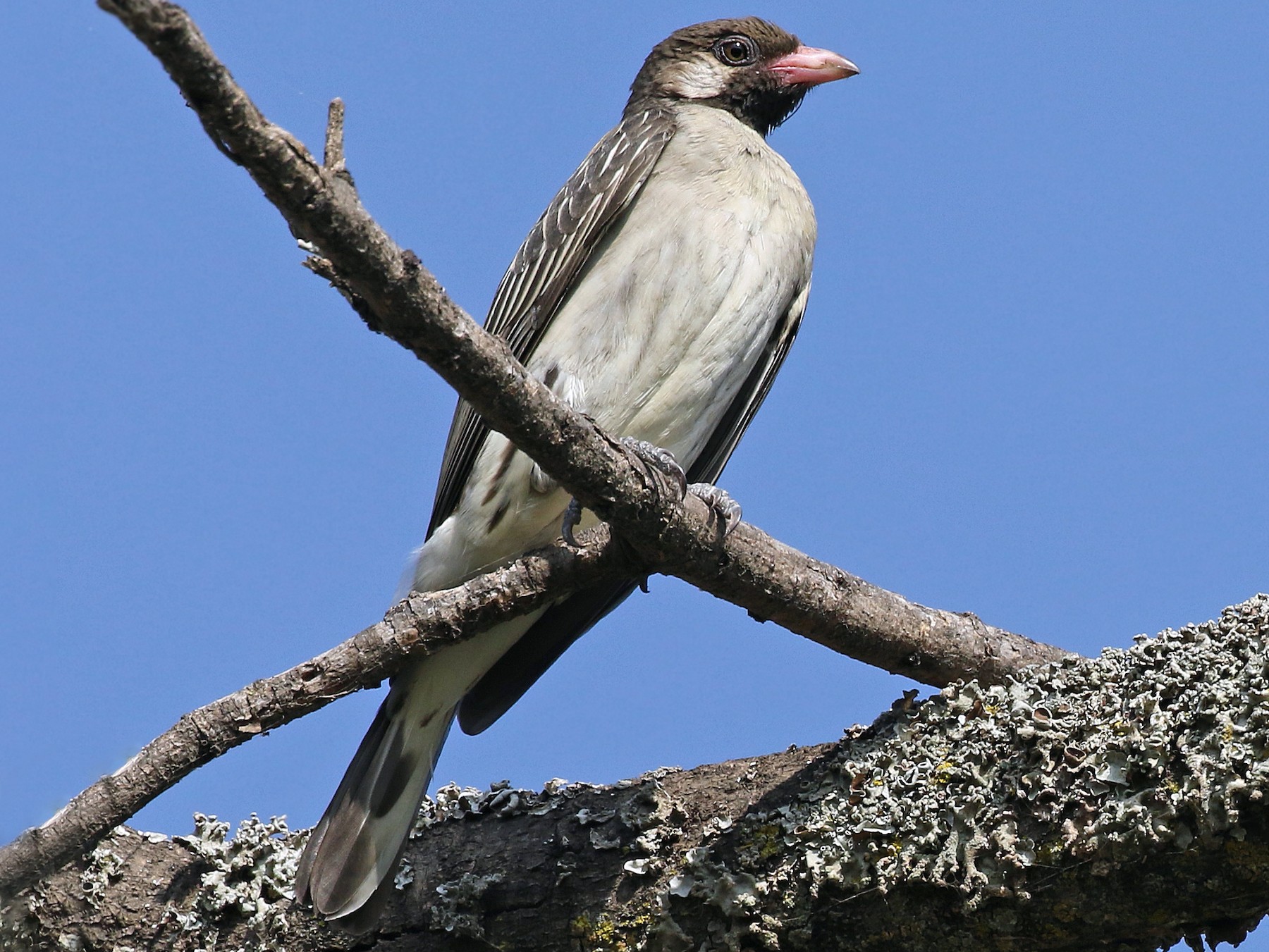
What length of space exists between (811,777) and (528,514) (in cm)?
172

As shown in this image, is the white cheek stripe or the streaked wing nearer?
the streaked wing

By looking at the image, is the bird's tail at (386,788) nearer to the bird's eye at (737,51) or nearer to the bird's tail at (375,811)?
the bird's tail at (375,811)

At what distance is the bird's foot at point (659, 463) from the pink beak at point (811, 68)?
318 cm

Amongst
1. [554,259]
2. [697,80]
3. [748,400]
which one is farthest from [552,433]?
[697,80]

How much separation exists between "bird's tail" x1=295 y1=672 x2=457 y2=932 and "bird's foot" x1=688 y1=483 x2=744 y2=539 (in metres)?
1.30

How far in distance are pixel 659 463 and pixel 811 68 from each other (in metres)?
3.37

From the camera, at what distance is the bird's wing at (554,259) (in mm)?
5062

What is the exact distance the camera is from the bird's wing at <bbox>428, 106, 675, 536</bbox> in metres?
5.06

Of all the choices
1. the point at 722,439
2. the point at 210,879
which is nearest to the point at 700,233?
the point at 722,439

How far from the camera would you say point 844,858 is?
331 centimetres

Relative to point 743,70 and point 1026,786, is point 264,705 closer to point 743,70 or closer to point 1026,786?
point 1026,786

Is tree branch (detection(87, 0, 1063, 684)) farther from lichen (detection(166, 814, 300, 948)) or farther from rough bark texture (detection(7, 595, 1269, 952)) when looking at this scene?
lichen (detection(166, 814, 300, 948))

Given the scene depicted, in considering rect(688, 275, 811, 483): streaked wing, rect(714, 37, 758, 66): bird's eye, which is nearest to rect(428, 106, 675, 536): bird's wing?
rect(688, 275, 811, 483): streaked wing

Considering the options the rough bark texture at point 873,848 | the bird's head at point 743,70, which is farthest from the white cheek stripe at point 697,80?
the rough bark texture at point 873,848
